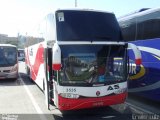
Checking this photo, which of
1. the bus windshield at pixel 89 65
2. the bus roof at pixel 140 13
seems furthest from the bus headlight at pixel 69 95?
the bus roof at pixel 140 13

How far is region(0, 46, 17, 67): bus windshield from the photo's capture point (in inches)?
712

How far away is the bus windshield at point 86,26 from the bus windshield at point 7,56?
34.4 ft

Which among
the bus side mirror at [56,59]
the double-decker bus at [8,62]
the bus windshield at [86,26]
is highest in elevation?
the bus windshield at [86,26]

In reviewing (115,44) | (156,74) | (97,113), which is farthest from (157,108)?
(115,44)

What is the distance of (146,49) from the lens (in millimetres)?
10266

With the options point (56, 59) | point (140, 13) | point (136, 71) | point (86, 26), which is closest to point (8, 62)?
point (136, 71)

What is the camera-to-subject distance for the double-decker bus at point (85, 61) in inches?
316

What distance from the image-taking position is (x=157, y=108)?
32.8 feet

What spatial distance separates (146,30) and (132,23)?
126cm

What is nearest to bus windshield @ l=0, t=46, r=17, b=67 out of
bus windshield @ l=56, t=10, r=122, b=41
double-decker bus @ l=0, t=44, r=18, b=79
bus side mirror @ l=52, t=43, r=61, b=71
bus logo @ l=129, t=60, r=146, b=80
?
double-decker bus @ l=0, t=44, r=18, b=79

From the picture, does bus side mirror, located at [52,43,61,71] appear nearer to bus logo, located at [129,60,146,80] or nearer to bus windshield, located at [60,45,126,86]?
bus windshield, located at [60,45,126,86]

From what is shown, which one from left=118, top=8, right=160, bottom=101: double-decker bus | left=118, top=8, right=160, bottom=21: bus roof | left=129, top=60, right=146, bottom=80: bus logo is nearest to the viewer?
left=118, top=8, right=160, bottom=101: double-decker bus

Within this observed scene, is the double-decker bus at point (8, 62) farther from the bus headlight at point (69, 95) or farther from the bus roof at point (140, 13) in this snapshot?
the bus headlight at point (69, 95)

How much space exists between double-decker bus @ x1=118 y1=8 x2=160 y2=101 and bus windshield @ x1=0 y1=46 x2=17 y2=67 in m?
9.22
